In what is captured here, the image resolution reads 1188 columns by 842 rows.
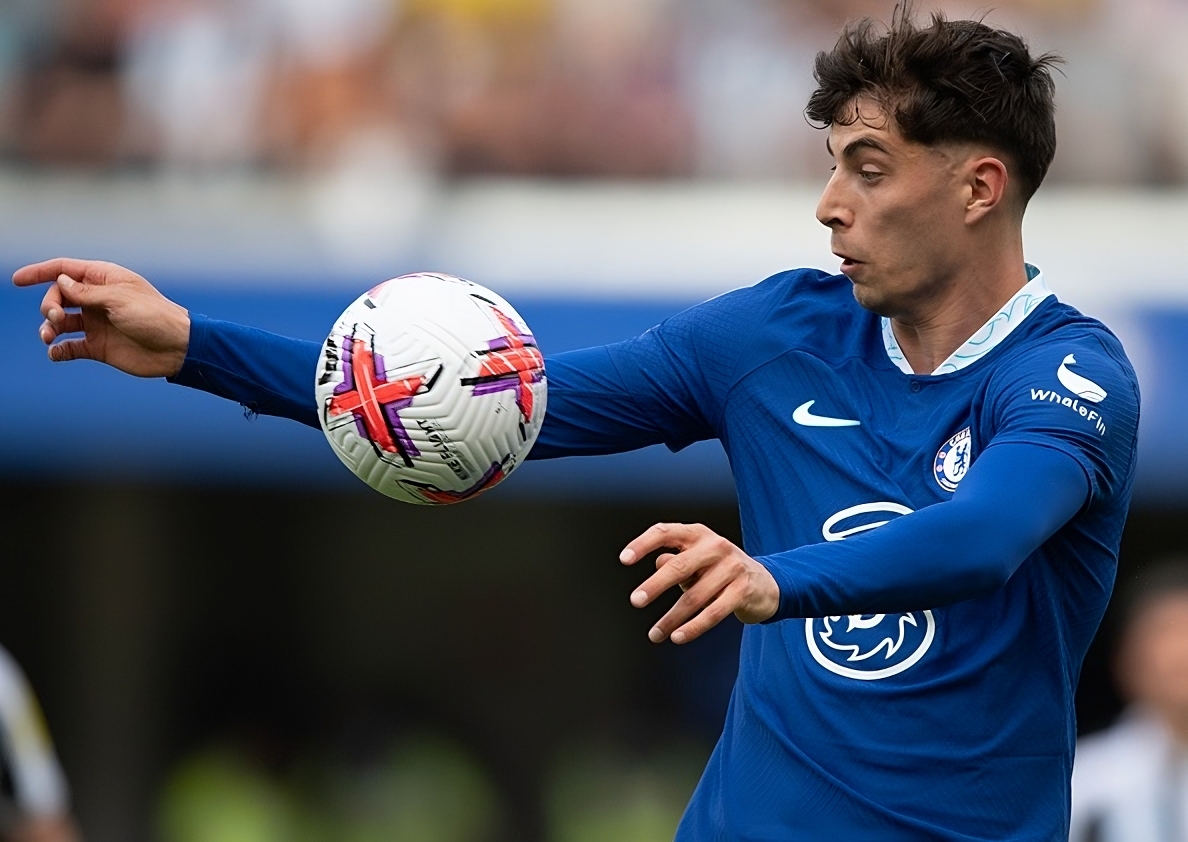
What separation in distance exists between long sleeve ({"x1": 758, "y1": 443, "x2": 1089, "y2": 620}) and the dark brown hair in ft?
2.56

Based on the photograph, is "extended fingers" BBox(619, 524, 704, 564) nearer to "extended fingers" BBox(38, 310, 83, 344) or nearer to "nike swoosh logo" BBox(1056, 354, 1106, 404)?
→ "nike swoosh logo" BBox(1056, 354, 1106, 404)

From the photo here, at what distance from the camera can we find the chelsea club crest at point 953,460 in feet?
10.9

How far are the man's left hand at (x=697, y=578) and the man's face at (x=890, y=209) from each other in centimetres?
91

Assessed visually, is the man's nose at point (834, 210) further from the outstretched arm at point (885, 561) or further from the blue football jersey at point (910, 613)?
the outstretched arm at point (885, 561)

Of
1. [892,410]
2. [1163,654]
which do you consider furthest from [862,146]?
[1163,654]

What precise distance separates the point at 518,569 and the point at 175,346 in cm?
818

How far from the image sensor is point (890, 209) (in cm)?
345

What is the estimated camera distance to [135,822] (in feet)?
37.1

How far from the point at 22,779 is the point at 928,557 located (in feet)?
16.8

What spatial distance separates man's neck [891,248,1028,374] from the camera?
3523mm

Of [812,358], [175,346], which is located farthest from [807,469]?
[175,346]

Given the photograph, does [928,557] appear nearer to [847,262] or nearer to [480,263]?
[847,262]

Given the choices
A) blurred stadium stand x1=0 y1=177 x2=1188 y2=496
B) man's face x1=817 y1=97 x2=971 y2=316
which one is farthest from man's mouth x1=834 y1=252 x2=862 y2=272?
blurred stadium stand x1=0 y1=177 x2=1188 y2=496

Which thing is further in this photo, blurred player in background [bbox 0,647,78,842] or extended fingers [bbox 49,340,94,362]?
blurred player in background [bbox 0,647,78,842]
